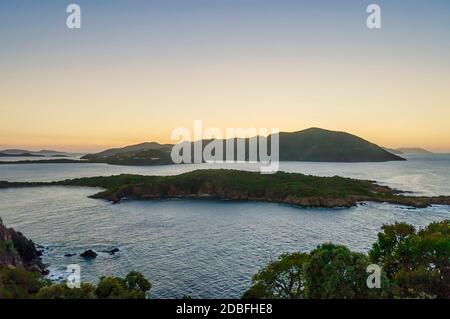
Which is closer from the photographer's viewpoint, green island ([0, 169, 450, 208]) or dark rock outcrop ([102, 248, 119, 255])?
dark rock outcrop ([102, 248, 119, 255])

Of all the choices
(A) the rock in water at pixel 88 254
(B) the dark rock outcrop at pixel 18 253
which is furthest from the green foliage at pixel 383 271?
(A) the rock in water at pixel 88 254

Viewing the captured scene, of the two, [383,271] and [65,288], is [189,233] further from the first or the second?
[65,288]

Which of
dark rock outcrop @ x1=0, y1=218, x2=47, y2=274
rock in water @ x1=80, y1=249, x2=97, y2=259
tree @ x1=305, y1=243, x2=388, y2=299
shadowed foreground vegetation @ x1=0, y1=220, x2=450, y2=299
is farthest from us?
rock in water @ x1=80, y1=249, x2=97, y2=259

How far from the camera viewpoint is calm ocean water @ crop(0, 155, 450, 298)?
6062 cm

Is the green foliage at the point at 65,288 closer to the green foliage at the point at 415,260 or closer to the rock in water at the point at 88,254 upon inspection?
the green foliage at the point at 415,260

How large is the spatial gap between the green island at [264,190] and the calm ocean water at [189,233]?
331 inches

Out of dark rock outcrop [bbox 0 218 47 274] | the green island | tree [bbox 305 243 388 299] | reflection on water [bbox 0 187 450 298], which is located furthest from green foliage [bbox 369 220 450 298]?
the green island

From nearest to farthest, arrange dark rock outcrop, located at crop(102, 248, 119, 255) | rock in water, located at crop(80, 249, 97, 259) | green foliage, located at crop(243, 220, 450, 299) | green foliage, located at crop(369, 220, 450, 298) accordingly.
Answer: green foliage, located at crop(243, 220, 450, 299), green foliage, located at crop(369, 220, 450, 298), rock in water, located at crop(80, 249, 97, 259), dark rock outcrop, located at crop(102, 248, 119, 255)

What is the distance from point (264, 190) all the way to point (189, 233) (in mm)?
63972

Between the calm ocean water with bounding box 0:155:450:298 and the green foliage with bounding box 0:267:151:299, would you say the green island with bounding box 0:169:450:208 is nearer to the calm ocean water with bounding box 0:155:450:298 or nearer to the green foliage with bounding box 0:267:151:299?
the calm ocean water with bounding box 0:155:450:298

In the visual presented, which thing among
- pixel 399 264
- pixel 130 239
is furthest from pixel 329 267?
pixel 130 239

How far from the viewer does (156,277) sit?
191 feet

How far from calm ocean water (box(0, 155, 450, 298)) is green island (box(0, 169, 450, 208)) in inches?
331
